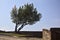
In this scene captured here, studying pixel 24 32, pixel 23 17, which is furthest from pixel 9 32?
pixel 23 17

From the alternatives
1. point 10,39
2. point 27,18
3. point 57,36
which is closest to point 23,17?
point 27,18

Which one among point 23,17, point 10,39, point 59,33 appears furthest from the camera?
point 23,17

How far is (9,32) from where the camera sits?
3022cm

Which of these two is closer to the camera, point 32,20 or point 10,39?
point 10,39

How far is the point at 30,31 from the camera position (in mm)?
29531

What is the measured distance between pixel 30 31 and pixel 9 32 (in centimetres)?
360

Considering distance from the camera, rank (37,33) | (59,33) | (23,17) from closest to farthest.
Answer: (59,33) → (37,33) → (23,17)

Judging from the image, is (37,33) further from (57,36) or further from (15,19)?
(57,36)

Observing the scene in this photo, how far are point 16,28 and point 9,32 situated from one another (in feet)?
10.9

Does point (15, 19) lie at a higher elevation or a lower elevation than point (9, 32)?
higher

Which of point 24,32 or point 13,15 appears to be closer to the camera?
point 24,32

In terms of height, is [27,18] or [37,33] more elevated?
[27,18]

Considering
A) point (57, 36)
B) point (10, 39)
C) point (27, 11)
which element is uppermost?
point (27, 11)

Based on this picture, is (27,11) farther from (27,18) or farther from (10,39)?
(10,39)
